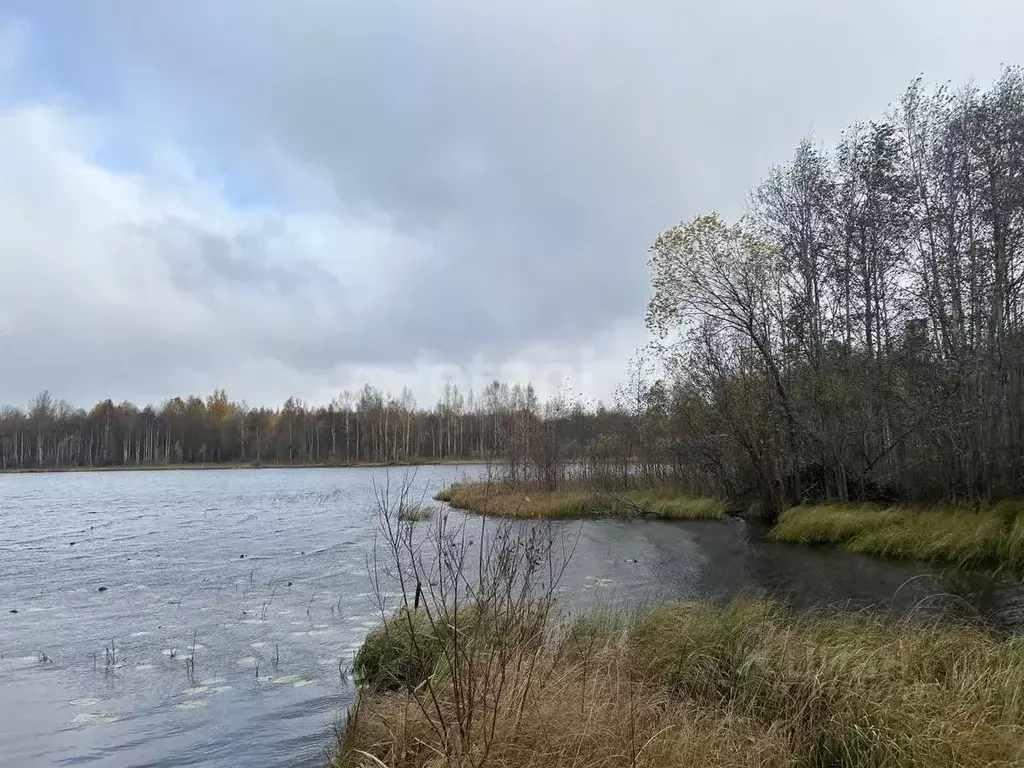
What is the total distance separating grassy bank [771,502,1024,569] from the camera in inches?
542

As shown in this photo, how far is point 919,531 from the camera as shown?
52.2 feet

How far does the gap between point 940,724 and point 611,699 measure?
210cm

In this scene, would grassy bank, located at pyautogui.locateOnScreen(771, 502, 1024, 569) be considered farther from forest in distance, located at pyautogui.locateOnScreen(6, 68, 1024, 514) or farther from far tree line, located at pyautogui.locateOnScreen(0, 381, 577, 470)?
far tree line, located at pyautogui.locateOnScreen(0, 381, 577, 470)

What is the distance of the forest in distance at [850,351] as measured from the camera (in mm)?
17531

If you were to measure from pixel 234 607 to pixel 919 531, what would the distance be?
15.5m

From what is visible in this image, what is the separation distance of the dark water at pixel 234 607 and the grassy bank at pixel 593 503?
78.1 inches

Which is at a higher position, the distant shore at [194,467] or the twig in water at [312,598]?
the distant shore at [194,467]

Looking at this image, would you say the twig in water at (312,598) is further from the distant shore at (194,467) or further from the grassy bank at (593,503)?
the distant shore at (194,467)

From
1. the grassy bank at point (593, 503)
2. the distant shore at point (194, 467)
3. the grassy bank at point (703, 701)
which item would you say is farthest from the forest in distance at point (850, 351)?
the distant shore at point (194, 467)

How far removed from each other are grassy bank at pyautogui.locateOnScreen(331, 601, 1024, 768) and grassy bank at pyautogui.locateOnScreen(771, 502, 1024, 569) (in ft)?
28.8

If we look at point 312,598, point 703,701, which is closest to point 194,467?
point 312,598

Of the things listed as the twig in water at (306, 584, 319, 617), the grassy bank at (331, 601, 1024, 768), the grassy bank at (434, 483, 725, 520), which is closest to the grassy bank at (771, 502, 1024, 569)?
the grassy bank at (434, 483, 725, 520)

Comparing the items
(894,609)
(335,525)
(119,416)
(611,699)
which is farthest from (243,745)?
(119,416)

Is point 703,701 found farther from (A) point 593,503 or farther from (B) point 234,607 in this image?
(A) point 593,503
